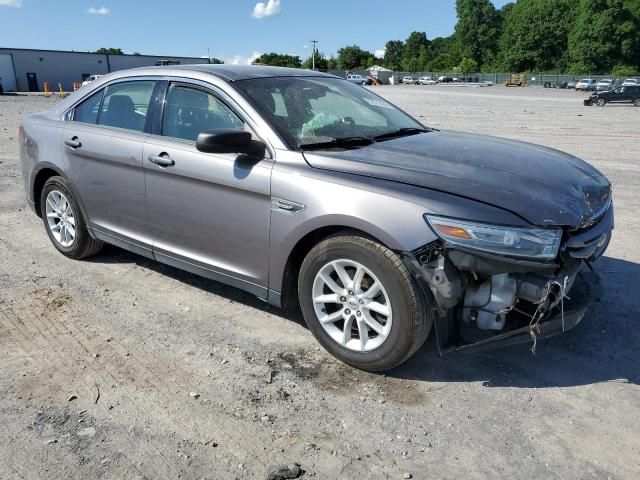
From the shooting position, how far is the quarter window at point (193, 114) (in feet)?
12.4

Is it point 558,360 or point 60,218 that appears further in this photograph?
point 60,218

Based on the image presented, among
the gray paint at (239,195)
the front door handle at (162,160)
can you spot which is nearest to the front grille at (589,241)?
the gray paint at (239,195)

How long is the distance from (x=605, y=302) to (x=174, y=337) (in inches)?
125

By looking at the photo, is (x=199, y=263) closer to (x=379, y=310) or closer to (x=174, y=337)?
(x=174, y=337)

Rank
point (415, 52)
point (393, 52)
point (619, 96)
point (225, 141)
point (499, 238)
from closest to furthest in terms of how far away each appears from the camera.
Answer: point (499, 238) < point (225, 141) < point (619, 96) < point (415, 52) < point (393, 52)

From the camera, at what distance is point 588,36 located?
3410 inches

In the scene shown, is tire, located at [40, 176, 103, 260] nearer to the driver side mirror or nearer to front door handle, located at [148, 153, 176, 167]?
front door handle, located at [148, 153, 176, 167]

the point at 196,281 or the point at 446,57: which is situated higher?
the point at 446,57

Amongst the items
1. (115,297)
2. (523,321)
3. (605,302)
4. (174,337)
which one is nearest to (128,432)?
(174,337)

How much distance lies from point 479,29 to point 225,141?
127 m

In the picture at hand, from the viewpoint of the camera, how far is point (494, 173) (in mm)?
3230

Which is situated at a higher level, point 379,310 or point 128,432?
point 379,310

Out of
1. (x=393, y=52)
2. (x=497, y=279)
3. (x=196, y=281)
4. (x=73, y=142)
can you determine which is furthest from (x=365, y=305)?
(x=393, y=52)

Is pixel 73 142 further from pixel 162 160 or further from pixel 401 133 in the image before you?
pixel 401 133
